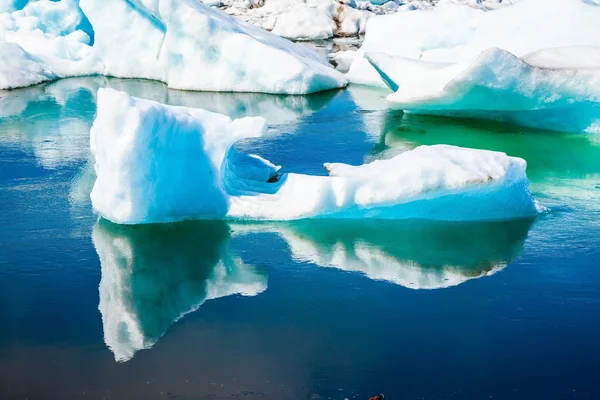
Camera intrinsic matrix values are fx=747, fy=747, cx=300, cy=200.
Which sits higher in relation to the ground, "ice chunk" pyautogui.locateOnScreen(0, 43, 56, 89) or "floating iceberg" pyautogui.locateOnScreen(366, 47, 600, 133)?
"floating iceberg" pyautogui.locateOnScreen(366, 47, 600, 133)

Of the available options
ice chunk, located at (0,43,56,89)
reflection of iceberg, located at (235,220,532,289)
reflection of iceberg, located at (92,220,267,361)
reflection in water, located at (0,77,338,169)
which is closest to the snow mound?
reflection in water, located at (0,77,338,169)

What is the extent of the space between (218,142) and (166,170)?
15.4 inches

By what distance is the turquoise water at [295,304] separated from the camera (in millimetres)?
3156

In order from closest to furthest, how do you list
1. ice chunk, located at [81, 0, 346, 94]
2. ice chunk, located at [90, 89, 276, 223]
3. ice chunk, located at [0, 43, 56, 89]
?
ice chunk, located at [90, 89, 276, 223] → ice chunk, located at [81, 0, 346, 94] → ice chunk, located at [0, 43, 56, 89]

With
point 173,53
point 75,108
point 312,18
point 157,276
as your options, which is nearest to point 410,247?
point 157,276

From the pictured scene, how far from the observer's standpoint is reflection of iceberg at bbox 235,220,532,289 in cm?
426

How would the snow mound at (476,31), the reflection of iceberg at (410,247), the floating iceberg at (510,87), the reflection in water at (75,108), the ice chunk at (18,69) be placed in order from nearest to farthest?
the reflection of iceberg at (410,247) → the floating iceberg at (510,87) → the reflection in water at (75,108) → the snow mound at (476,31) → the ice chunk at (18,69)

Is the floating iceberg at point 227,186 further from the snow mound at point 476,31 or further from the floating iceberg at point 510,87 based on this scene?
the snow mound at point 476,31

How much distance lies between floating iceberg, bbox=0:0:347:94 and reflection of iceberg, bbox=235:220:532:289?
197 inches

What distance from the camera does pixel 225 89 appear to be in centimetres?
990

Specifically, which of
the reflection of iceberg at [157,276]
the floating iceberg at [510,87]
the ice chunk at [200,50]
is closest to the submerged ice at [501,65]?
the floating iceberg at [510,87]

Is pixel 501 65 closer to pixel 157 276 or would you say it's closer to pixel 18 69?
pixel 157 276

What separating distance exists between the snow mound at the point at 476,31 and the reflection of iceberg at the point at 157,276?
15.7 ft

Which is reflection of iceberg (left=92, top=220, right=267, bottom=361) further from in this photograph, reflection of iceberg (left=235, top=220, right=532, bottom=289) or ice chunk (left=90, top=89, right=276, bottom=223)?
reflection of iceberg (left=235, top=220, right=532, bottom=289)
